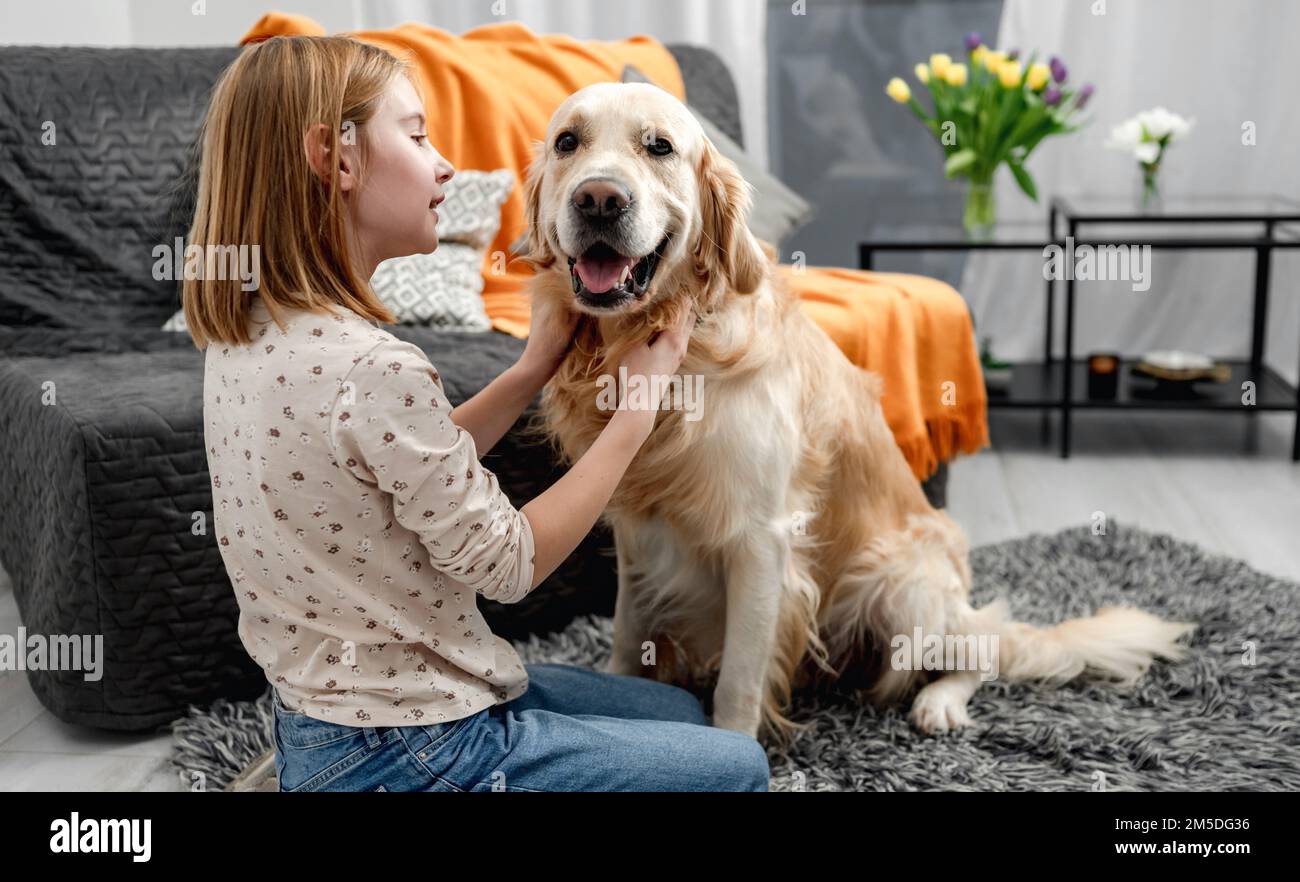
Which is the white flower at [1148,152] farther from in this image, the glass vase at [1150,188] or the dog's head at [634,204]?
the dog's head at [634,204]

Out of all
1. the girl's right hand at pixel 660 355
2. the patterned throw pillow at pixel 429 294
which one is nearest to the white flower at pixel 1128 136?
the patterned throw pillow at pixel 429 294

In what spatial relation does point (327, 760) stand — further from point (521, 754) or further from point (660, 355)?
point (660, 355)

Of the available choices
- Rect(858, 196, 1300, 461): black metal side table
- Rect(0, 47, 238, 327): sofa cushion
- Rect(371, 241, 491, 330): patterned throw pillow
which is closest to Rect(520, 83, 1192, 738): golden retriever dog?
Rect(371, 241, 491, 330): patterned throw pillow

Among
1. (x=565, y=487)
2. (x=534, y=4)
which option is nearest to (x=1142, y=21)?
(x=534, y=4)

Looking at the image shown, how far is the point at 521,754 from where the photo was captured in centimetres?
127

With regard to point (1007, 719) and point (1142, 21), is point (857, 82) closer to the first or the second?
point (1142, 21)

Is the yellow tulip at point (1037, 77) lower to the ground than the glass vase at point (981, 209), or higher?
higher

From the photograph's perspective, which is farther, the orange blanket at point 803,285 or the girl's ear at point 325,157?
the orange blanket at point 803,285

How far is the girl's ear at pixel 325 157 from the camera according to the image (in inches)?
45.6

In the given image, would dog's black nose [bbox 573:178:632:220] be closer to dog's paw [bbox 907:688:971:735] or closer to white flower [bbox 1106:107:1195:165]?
dog's paw [bbox 907:688:971:735]

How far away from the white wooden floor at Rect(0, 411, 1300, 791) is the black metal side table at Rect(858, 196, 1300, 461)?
0.15 m

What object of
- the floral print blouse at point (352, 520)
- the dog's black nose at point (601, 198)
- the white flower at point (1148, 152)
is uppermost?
the white flower at point (1148, 152)

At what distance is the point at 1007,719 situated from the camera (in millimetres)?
1923

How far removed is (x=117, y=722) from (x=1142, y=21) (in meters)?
3.64
